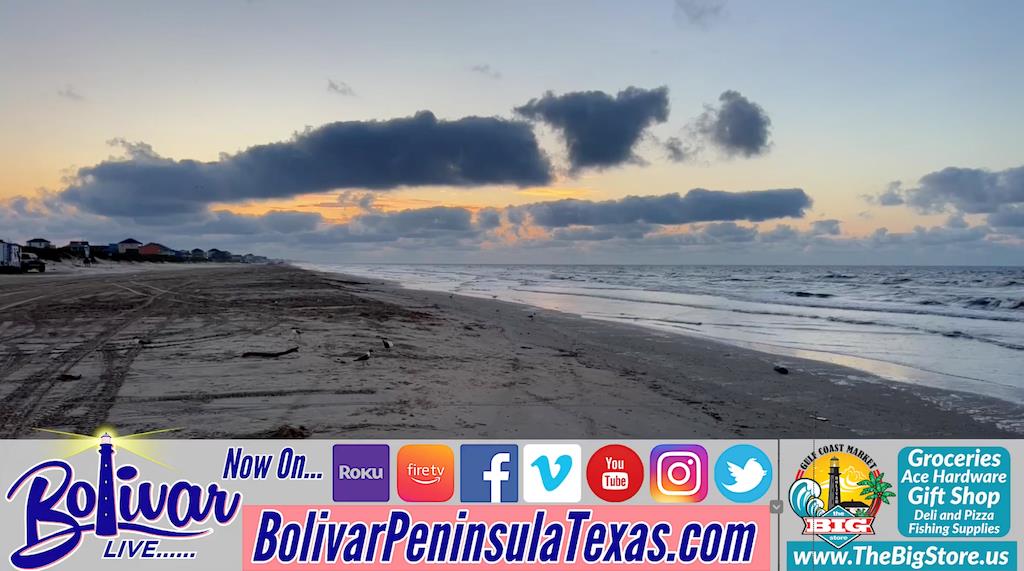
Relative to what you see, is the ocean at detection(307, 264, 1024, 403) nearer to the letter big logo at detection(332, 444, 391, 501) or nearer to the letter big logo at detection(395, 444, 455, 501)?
the letter big logo at detection(395, 444, 455, 501)

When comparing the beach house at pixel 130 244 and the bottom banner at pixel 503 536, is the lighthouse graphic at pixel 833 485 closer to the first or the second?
the bottom banner at pixel 503 536

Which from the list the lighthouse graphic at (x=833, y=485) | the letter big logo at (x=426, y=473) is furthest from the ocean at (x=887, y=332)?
the letter big logo at (x=426, y=473)

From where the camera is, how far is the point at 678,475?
3.66m

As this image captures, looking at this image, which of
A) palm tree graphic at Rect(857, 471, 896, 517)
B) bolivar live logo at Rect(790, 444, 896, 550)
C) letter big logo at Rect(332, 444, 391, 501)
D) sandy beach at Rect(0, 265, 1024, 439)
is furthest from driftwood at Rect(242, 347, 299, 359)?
palm tree graphic at Rect(857, 471, 896, 517)

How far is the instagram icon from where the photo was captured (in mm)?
3635

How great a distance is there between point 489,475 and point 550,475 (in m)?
0.38

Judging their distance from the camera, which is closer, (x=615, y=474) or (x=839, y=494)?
(x=839, y=494)

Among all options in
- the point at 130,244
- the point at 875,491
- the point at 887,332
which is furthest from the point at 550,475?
the point at 130,244

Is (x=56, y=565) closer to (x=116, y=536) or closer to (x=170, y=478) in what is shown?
(x=116, y=536)

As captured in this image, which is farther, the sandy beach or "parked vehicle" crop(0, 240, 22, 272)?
"parked vehicle" crop(0, 240, 22, 272)

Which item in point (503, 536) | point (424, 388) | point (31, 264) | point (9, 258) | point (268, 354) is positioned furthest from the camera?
point (31, 264)

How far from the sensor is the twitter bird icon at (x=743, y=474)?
3.62 metres

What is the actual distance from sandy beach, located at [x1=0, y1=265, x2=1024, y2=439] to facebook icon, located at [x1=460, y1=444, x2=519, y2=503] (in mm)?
2137

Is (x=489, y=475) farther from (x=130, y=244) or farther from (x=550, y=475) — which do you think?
(x=130, y=244)
